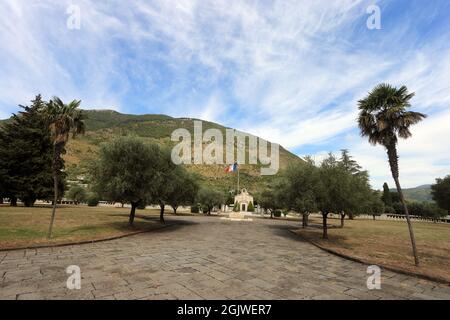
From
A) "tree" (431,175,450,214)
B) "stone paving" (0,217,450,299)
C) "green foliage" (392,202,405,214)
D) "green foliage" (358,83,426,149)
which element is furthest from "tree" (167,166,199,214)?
"green foliage" (392,202,405,214)

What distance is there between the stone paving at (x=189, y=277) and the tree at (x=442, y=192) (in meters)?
55.3

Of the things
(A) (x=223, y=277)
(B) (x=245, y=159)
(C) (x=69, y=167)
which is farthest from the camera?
(B) (x=245, y=159)

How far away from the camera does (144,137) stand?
236 ft

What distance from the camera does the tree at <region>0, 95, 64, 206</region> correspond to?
3394 centimetres

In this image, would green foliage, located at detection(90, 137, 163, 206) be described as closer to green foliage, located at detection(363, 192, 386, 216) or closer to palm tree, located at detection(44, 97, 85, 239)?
palm tree, located at detection(44, 97, 85, 239)

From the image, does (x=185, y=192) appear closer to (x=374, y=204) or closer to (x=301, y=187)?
(x=301, y=187)

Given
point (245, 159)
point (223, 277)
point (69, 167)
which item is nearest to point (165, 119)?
point (245, 159)

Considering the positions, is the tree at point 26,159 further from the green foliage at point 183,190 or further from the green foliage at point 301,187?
the green foliage at point 301,187

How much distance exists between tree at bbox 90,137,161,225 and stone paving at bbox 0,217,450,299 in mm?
6577

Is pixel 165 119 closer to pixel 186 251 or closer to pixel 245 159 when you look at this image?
pixel 245 159

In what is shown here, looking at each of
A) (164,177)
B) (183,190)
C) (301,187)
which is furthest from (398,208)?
(164,177)

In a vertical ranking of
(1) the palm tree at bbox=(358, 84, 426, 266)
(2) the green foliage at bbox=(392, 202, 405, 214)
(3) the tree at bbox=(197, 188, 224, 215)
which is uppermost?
(1) the palm tree at bbox=(358, 84, 426, 266)

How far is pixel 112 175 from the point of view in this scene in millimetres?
18406
